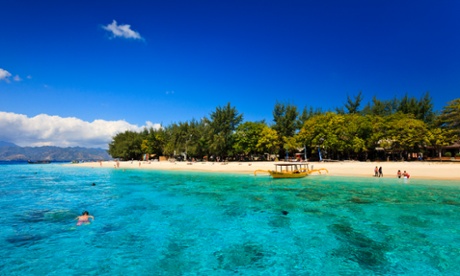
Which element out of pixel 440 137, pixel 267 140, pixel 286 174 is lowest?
pixel 286 174

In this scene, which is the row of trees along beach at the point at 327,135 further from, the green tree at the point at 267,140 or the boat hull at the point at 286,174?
the boat hull at the point at 286,174

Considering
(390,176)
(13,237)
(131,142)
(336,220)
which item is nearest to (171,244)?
(13,237)

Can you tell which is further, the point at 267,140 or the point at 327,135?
the point at 267,140

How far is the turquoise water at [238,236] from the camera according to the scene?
9250mm

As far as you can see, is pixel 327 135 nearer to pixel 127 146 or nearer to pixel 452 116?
pixel 452 116

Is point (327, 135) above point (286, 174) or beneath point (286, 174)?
above

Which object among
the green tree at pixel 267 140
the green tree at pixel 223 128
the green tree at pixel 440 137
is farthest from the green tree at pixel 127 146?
the green tree at pixel 440 137

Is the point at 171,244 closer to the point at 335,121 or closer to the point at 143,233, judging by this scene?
the point at 143,233

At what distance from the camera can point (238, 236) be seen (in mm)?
12625

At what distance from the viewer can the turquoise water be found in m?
9.25

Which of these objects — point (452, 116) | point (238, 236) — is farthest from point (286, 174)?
point (452, 116)

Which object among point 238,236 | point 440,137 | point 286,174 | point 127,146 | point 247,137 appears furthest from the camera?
point 127,146

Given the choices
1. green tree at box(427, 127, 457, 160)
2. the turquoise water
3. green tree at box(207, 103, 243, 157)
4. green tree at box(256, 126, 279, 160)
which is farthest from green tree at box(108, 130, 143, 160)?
→ green tree at box(427, 127, 457, 160)

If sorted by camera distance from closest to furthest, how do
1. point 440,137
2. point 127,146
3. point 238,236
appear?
point 238,236, point 440,137, point 127,146
